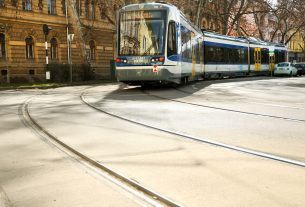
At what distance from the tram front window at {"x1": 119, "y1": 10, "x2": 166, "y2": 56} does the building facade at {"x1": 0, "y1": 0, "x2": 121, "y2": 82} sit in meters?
16.4

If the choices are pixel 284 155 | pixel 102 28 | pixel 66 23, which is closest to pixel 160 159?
pixel 284 155

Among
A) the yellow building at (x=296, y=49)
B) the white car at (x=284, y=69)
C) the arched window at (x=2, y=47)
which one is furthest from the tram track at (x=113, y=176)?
the yellow building at (x=296, y=49)

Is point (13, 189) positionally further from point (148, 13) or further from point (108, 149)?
point (148, 13)

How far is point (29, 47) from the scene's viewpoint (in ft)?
125

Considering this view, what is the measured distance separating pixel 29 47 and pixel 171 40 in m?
23.7

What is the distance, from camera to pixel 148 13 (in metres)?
17.5

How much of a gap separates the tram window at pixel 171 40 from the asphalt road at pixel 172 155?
6.74 metres

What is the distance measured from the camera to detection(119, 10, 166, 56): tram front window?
17.4 meters

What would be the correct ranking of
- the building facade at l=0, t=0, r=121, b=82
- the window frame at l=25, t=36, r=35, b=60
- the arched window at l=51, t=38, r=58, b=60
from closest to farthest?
1. the building facade at l=0, t=0, r=121, b=82
2. the window frame at l=25, t=36, r=35, b=60
3. the arched window at l=51, t=38, r=58, b=60

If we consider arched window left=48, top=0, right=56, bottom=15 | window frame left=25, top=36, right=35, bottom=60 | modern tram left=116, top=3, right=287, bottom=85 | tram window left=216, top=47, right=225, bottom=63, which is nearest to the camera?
modern tram left=116, top=3, right=287, bottom=85

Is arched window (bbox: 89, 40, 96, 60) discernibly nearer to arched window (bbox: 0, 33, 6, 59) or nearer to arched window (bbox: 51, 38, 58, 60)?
arched window (bbox: 51, 38, 58, 60)

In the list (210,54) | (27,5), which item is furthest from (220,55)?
(27,5)

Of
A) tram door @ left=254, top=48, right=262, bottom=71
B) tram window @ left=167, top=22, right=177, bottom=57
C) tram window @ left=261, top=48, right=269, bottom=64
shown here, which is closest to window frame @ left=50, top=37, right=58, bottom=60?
tram door @ left=254, top=48, right=262, bottom=71

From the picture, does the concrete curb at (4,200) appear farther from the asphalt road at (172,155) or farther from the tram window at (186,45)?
the tram window at (186,45)
